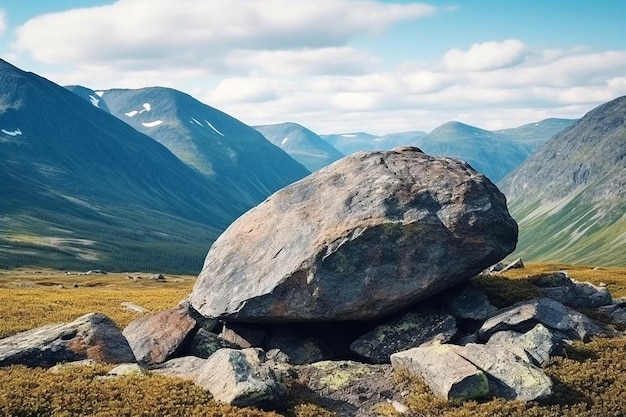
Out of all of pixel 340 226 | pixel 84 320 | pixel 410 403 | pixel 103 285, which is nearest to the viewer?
pixel 410 403

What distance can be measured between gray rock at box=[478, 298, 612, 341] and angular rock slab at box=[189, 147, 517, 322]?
331cm

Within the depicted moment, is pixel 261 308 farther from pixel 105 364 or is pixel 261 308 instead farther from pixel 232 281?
pixel 105 364

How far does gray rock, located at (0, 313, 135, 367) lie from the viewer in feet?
83.5

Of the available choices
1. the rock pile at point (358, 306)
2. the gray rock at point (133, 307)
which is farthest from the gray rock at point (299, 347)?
the gray rock at point (133, 307)

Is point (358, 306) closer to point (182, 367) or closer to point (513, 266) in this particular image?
point (182, 367)

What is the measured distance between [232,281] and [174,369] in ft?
22.4

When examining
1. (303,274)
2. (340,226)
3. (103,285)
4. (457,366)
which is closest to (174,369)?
(303,274)

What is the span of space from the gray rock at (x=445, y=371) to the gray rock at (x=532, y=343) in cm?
270

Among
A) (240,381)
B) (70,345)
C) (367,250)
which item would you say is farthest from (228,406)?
(367,250)

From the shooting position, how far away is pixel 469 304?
1217 inches

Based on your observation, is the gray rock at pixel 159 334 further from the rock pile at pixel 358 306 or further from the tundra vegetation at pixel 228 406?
the tundra vegetation at pixel 228 406

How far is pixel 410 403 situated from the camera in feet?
71.6

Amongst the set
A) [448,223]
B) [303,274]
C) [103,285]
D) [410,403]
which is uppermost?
[448,223]

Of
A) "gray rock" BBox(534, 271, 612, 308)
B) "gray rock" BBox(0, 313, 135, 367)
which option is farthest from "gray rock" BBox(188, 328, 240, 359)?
"gray rock" BBox(534, 271, 612, 308)
